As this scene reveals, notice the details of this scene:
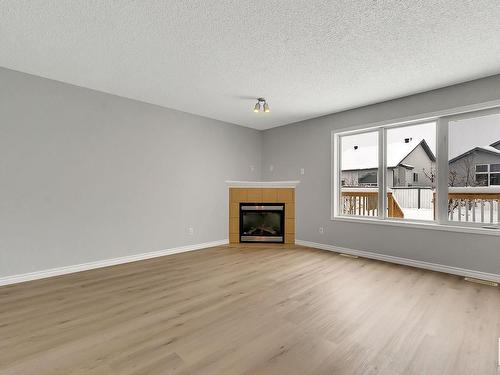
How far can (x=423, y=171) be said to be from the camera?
12.5ft

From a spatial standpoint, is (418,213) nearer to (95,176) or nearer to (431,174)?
A: (431,174)

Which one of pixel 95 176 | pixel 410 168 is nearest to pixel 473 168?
pixel 410 168

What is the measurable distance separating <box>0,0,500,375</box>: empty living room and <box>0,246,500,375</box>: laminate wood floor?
→ 20 mm

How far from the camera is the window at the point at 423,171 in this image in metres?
3.29

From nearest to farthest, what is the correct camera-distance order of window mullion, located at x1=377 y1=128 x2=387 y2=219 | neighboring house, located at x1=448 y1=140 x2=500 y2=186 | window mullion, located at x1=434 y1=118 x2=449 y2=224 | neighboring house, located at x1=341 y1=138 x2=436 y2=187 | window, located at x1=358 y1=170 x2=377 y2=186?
1. neighboring house, located at x1=448 y1=140 x2=500 y2=186
2. window mullion, located at x1=434 y1=118 x2=449 y2=224
3. neighboring house, located at x1=341 y1=138 x2=436 y2=187
4. window mullion, located at x1=377 y1=128 x2=387 y2=219
5. window, located at x1=358 y1=170 x2=377 y2=186

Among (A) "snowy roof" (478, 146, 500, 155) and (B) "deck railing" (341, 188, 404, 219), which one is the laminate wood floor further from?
(A) "snowy roof" (478, 146, 500, 155)

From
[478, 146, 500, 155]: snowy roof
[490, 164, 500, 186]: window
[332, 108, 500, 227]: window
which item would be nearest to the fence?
[332, 108, 500, 227]: window

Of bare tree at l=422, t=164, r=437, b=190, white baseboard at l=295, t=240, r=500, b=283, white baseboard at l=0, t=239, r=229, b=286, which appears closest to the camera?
white baseboard at l=0, t=239, r=229, b=286

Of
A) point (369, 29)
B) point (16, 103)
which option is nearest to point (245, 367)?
point (369, 29)

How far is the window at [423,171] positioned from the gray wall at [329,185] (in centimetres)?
20

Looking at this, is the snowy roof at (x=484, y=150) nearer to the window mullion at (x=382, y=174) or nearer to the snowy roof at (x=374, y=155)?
the snowy roof at (x=374, y=155)

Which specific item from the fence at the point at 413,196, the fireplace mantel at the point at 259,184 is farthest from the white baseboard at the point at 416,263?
the fireplace mantel at the point at 259,184

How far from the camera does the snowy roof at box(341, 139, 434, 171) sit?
3.91m

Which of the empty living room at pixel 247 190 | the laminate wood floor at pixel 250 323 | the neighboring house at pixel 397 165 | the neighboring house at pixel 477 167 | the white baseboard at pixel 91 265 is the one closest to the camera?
the laminate wood floor at pixel 250 323
